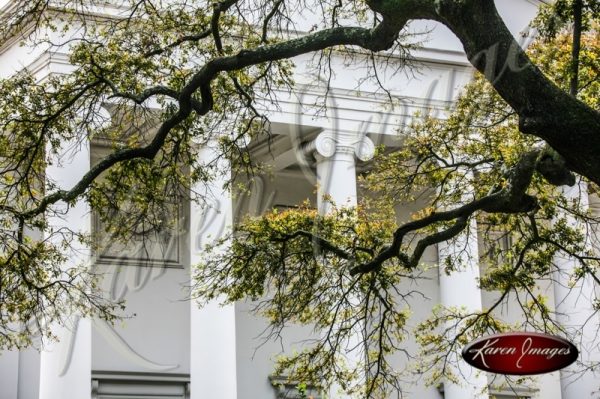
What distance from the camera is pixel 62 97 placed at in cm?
1470

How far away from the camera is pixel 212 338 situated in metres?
22.9

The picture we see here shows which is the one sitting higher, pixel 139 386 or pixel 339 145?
pixel 339 145

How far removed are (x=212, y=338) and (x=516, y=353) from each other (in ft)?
26.5

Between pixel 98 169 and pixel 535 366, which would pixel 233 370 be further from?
pixel 98 169

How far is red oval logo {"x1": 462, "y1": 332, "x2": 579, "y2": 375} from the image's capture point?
625 inches

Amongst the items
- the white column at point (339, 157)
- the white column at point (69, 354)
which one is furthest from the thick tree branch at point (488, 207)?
the white column at point (339, 157)

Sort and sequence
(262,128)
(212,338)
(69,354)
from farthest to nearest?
(212,338) < (69,354) < (262,128)

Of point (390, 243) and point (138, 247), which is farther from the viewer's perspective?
point (138, 247)

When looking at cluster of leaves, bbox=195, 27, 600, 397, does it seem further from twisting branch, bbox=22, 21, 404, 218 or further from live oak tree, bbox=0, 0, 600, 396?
twisting branch, bbox=22, 21, 404, 218

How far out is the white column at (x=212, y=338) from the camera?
2262cm

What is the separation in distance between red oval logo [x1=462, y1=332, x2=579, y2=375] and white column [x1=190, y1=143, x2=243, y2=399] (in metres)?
7.40

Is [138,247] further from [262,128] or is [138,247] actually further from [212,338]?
[262,128]

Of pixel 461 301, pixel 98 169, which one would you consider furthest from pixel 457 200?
pixel 461 301

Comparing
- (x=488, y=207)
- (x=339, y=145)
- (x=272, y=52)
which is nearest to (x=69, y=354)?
(x=339, y=145)
